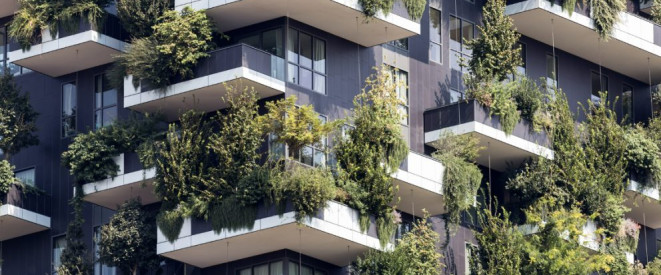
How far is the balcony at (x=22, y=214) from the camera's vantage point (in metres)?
85.0

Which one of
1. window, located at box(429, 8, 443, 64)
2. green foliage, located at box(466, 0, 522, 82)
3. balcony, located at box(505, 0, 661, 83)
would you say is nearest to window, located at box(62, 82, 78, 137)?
window, located at box(429, 8, 443, 64)

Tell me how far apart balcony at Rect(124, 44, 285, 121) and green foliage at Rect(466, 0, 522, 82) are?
26.2 ft

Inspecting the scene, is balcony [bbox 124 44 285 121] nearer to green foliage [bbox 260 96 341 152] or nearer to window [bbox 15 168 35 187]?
green foliage [bbox 260 96 341 152]

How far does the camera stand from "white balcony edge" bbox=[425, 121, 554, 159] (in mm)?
85375

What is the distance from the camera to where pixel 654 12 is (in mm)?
94188

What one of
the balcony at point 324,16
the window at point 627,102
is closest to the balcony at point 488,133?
the balcony at point 324,16

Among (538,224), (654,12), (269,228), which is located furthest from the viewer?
(654,12)

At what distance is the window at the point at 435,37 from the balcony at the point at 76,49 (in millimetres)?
10958

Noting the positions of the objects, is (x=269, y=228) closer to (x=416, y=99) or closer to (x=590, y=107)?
(x=416, y=99)

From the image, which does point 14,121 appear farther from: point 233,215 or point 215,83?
→ point 233,215

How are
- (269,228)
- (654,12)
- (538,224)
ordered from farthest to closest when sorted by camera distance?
(654,12) → (538,224) → (269,228)

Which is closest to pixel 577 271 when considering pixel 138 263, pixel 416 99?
pixel 416 99

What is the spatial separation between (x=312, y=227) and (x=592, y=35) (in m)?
16.5

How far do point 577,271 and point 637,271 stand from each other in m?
5.72
